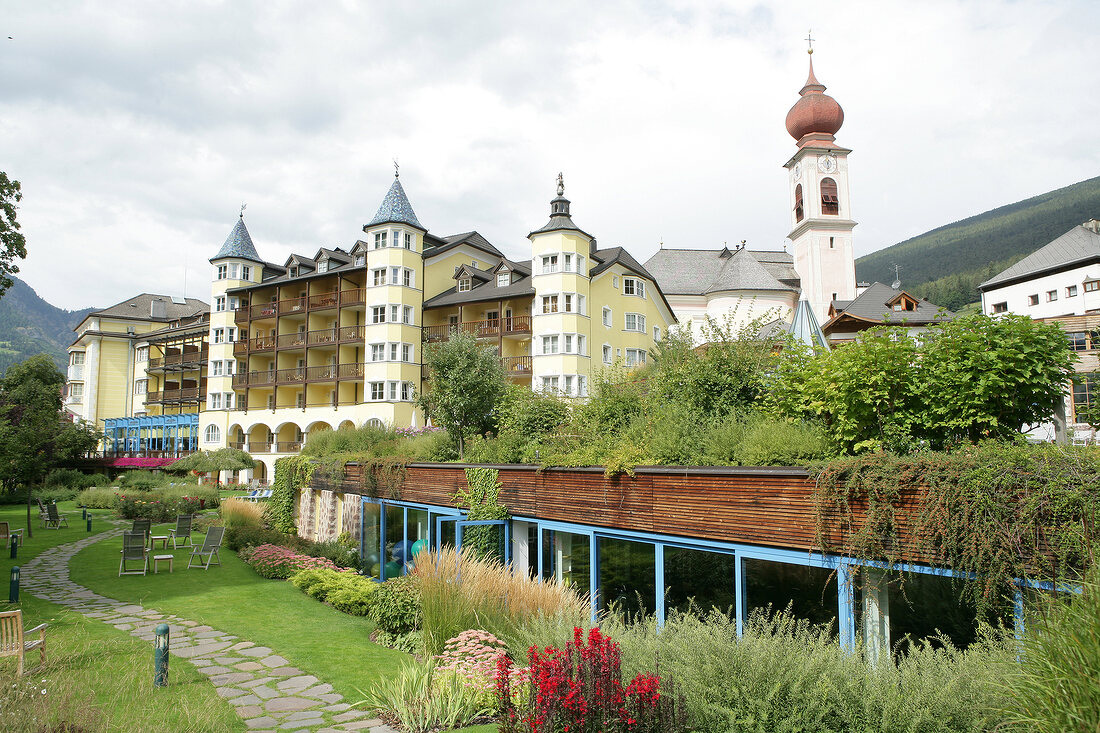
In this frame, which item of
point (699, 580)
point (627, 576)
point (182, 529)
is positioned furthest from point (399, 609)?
point (182, 529)

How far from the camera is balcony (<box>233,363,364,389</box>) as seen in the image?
40.2 m

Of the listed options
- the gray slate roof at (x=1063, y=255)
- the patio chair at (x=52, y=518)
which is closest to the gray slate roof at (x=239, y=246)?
the patio chair at (x=52, y=518)

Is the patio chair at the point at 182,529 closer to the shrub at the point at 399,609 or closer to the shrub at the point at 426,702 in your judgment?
the shrub at the point at 399,609

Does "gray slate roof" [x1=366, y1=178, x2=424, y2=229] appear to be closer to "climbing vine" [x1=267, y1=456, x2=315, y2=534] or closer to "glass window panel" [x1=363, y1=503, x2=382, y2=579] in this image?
"climbing vine" [x1=267, y1=456, x2=315, y2=534]

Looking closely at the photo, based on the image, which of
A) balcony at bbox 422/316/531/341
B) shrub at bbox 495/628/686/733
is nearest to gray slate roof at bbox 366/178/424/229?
balcony at bbox 422/316/531/341

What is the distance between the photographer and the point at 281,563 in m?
15.7

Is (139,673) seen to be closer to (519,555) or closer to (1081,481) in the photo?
(519,555)

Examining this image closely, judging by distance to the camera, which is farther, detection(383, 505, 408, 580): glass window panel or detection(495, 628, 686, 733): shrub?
detection(383, 505, 408, 580): glass window panel

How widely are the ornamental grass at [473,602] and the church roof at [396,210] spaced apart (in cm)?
3311

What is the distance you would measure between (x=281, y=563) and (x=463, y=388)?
661 centimetres

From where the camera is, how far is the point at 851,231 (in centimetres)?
5591

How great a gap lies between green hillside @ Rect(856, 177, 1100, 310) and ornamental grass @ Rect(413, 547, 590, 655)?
9276 centimetres

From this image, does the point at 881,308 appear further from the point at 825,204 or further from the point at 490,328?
the point at 490,328

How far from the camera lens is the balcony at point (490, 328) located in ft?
116
